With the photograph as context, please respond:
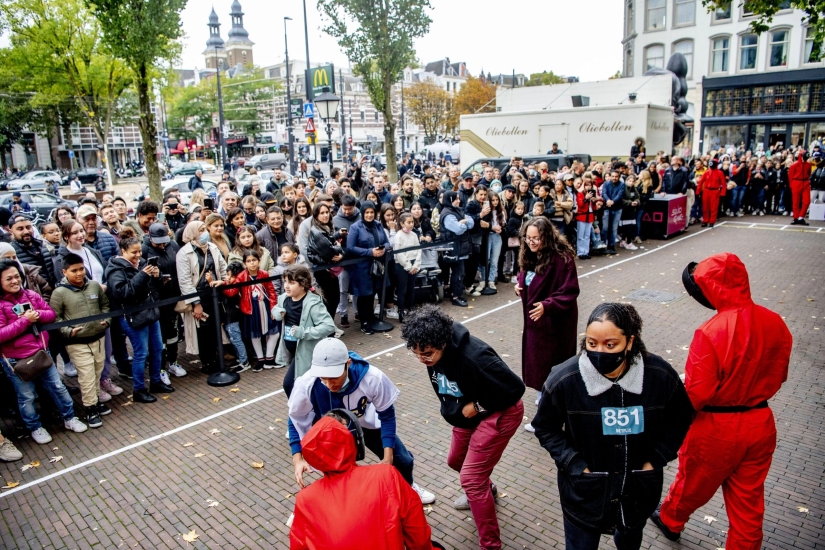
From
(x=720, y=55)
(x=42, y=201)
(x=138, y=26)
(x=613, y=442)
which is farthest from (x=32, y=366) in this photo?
(x=720, y=55)

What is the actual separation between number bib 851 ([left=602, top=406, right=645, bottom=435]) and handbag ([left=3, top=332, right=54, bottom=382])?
5.32m

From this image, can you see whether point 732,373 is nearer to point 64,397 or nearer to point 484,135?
point 64,397

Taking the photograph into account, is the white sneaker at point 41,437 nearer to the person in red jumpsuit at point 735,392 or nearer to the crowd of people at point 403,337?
the crowd of people at point 403,337

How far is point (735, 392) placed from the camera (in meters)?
3.32

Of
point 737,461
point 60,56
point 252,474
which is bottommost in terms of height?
point 252,474

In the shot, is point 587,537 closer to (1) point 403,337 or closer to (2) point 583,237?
(1) point 403,337

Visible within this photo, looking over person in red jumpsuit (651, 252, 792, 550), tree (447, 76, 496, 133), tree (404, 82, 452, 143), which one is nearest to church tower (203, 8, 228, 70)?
tree (404, 82, 452, 143)

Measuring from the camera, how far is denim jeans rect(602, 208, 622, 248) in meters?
14.0

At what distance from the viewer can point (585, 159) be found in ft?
65.8

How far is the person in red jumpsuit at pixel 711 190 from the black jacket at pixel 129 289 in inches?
633

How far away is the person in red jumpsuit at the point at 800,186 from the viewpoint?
1661 centimetres

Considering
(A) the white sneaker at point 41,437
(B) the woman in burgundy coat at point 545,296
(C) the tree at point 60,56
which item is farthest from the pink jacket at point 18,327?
(C) the tree at point 60,56

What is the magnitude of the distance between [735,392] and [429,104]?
68.9 metres

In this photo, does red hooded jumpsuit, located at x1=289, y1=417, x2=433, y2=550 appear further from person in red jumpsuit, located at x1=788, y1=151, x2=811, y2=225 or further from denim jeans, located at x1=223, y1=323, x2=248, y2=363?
person in red jumpsuit, located at x1=788, y1=151, x2=811, y2=225
